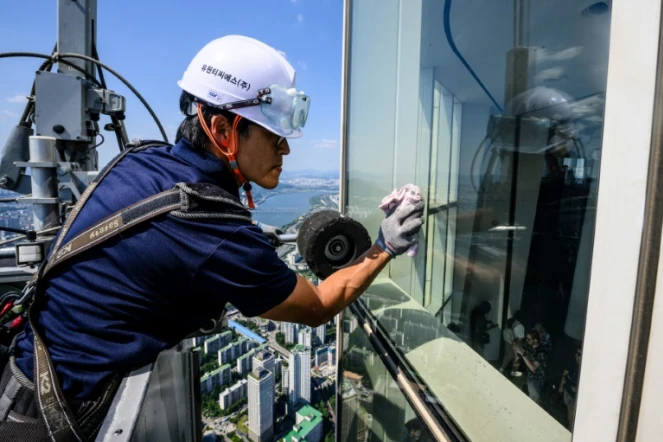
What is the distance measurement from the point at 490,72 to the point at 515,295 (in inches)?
28.0

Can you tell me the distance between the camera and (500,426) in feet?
4.07

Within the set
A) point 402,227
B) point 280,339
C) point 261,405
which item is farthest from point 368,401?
point 280,339

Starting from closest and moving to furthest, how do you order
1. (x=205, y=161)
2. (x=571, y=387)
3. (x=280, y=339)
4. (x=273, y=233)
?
(x=571, y=387)
(x=205, y=161)
(x=273, y=233)
(x=280, y=339)

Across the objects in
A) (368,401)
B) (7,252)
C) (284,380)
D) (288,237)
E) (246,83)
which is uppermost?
(246,83)

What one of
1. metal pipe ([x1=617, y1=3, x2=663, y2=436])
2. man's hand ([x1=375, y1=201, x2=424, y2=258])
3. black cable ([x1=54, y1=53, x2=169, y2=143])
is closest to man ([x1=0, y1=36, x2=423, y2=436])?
man's hand ([x1=375, y1=201, x2=424, y2=258])

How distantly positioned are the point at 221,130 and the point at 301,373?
5.25 m

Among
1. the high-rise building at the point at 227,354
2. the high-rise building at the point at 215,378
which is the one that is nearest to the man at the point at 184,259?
the high-rise building at the point at 215,378

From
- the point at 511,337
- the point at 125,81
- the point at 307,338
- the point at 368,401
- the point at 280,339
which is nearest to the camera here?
the point at 511,337

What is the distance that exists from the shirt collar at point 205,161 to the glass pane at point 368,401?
1247 mm

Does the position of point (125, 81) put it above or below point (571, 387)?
above

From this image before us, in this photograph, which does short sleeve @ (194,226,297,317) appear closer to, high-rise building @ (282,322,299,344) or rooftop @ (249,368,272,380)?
rooftop @ (249,368,272,380)

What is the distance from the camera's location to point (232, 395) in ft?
21.8

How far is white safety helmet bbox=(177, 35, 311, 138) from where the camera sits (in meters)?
1.54

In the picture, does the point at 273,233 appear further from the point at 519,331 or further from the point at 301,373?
the point at 301,373
